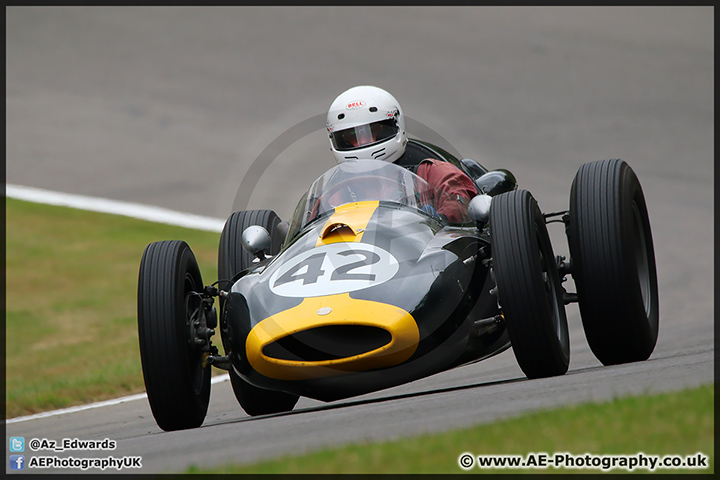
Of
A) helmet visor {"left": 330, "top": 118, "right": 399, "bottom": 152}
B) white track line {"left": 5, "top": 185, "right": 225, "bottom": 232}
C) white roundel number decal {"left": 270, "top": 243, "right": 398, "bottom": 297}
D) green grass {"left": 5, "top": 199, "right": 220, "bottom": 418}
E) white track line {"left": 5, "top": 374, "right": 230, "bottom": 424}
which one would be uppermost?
helmet visor {"left": 330, "top": 118, "right": 399, "bottom": 152}

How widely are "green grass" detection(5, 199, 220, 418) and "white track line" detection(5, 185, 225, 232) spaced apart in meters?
0.21

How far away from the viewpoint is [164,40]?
24219mm

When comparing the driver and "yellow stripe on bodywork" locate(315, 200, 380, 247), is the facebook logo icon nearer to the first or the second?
"yellow stripe on bodywork" locate(315, 200, 380, 247)

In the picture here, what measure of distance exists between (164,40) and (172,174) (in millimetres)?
7704

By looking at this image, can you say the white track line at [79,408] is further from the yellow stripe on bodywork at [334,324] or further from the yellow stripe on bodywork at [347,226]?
the yellow stripe on bodywork at [334,324]

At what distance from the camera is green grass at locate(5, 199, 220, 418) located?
9.52m

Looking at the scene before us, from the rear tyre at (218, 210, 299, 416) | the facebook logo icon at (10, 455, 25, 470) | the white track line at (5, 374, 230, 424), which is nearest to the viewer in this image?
the facebook logo icon at (10, 455, 25, 470)

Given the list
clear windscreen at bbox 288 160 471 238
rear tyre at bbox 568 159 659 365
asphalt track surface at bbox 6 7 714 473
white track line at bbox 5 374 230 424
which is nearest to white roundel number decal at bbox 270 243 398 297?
clear windscreen at bbox 288 160 471 238

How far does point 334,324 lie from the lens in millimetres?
5168

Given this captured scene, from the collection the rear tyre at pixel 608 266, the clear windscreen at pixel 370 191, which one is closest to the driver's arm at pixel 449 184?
the clear windscreen at pixel 370 191

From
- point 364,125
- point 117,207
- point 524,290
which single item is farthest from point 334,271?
point 117,207

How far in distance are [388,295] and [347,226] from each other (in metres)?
0.76

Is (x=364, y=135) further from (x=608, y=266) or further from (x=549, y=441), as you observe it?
(x=549, y=441)

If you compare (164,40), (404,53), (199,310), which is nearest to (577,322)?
(199,310)
